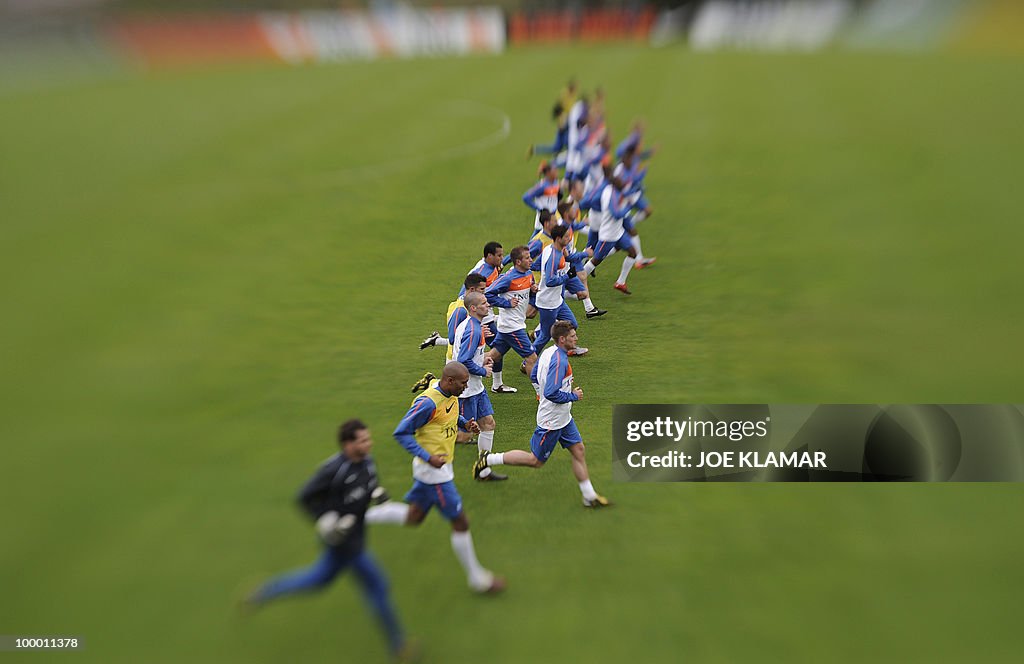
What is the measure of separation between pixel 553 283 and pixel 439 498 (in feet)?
16.4

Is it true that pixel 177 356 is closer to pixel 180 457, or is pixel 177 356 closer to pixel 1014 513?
pixel 180 457

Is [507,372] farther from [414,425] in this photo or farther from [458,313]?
[414,425]

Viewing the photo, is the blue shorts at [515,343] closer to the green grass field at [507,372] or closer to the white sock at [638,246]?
the green grass field at [507,372]

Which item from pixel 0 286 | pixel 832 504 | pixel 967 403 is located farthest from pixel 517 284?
pixel 0 286

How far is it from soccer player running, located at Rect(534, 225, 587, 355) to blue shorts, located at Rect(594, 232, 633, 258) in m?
2.79

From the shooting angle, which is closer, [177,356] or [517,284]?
[517,284]

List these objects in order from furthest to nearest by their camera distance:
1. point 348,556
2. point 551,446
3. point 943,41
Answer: point 943,41
point 551,446
point 348,556

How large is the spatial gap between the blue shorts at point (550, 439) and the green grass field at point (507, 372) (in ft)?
2.16

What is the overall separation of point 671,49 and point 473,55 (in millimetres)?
10073

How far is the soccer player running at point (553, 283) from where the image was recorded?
1234 cm

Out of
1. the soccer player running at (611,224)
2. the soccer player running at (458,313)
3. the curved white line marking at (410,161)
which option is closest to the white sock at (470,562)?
the soccer player running at (458,313)

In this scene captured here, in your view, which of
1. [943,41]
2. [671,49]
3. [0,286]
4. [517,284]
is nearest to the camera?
[517,284]

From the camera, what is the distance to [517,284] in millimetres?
11609

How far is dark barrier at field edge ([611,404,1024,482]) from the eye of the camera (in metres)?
10.2
